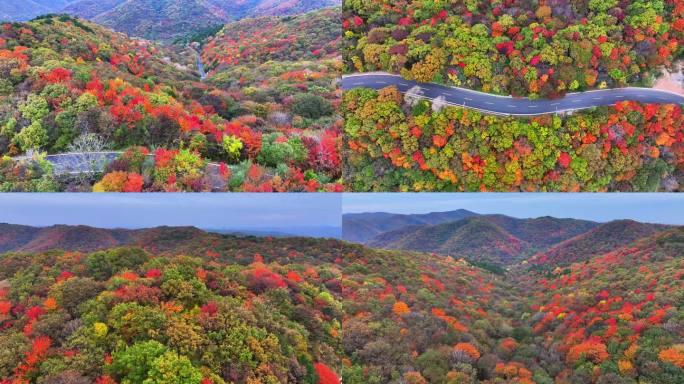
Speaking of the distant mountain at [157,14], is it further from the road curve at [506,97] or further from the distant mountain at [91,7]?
the road curve at [506,97]

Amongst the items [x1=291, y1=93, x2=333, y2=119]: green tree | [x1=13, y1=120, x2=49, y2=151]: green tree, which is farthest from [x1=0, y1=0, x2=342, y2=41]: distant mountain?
[x1=13, y1=120, x2=49, y2=151]: green tree

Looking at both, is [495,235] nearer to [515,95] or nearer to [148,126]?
[515,95]

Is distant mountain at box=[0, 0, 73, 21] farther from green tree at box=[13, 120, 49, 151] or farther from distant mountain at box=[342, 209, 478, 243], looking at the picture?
distant mountain at box=[342, 209, 478, 243]

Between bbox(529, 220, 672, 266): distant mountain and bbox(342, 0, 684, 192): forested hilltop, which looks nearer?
bbox(529, 220, 672, 266): distant mountain

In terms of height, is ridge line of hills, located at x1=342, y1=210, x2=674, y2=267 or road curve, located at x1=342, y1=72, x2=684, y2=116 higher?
road curve, located at x1=342, y1=72, x2=684, y2=116

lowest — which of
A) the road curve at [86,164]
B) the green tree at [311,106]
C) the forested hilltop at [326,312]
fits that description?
the forested hilltop at [326,312]

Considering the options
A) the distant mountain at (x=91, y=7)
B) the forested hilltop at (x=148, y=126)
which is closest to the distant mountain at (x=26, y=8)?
the distant mountain at (x=91, y=7)
